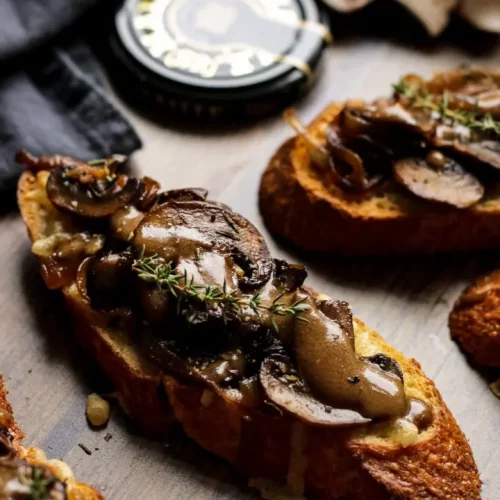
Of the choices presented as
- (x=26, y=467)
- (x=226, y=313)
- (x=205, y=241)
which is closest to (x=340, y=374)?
(x=226, y=313)

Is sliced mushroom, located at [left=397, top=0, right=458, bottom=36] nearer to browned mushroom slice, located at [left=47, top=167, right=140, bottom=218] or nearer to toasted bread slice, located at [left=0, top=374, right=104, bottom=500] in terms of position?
browned mushroom slice, located at [left=47, top=167, right=140, bottom=218]

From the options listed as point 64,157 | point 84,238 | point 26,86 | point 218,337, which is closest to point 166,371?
point 218,337

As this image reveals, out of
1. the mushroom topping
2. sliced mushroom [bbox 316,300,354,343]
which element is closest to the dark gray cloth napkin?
sliced mushroom [bbox 316,300,354,343]

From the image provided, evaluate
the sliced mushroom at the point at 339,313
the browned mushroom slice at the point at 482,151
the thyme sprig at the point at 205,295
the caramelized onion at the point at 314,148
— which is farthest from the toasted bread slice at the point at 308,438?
the browned mushroom slice at the point at 482,151

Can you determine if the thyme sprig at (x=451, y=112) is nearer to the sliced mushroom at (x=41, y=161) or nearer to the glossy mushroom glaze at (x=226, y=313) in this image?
the glossy mushroom glaze at (x=226, y=313)

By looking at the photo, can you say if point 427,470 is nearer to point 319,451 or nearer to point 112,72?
point 319,451
